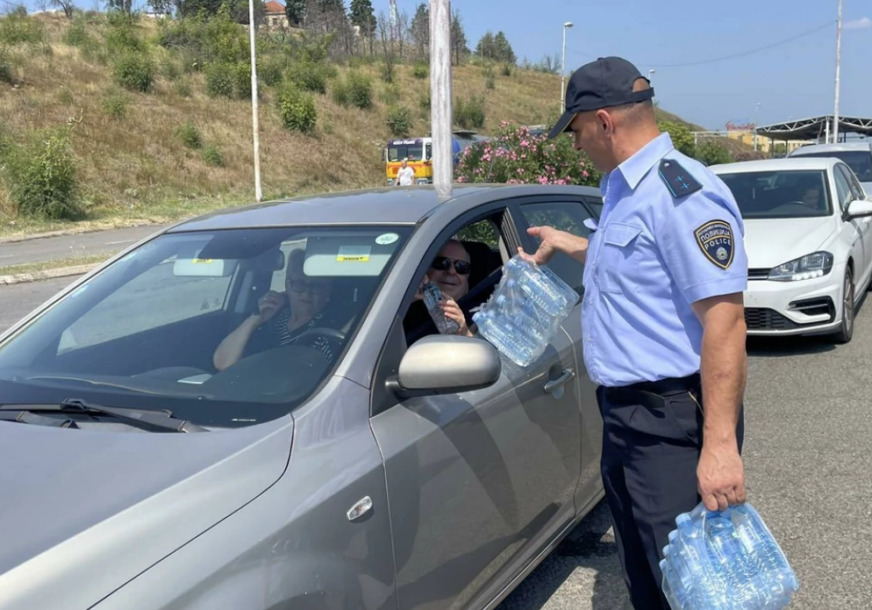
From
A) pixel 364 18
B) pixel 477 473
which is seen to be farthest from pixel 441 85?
pixel 364 18

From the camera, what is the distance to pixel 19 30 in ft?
125

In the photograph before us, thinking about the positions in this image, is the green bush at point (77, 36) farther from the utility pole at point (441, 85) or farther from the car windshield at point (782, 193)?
the car windshield at point (782, 193)

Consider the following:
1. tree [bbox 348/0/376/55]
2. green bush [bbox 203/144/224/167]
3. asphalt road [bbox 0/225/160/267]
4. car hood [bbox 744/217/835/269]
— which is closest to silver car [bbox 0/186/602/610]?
car hood [bbox 744/217/835/269]

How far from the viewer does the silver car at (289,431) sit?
1.60 metres

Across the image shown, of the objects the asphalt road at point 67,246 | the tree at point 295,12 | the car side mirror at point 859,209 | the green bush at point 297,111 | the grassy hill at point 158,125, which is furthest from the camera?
the tree at point 295,12

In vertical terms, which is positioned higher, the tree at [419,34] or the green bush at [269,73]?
the tree at [419,34]

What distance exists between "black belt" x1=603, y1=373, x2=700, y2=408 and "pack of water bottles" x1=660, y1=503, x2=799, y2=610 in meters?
0.31

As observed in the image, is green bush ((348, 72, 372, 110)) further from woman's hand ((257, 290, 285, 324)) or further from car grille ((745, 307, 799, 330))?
woman's hand ((257, 290, 285, 324))

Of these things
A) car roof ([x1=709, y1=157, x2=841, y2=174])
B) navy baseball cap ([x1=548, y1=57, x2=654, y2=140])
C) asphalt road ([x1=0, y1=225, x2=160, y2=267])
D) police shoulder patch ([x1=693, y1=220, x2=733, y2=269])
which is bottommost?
asphalt road ([x1=0, y1=225, x2=160, y2=267])

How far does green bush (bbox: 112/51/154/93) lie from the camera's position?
38.1 m

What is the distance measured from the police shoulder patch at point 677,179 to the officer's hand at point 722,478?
0.68 m

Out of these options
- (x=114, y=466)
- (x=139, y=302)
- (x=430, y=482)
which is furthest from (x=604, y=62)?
(x=139, y=302)

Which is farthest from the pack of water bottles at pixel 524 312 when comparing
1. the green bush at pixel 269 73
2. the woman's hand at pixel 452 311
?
the green bush at pixel 269 73

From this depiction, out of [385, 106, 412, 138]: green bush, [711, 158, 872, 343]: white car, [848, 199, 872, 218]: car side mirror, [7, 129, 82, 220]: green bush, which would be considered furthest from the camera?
[385, 106, 412, 138]: green bush
